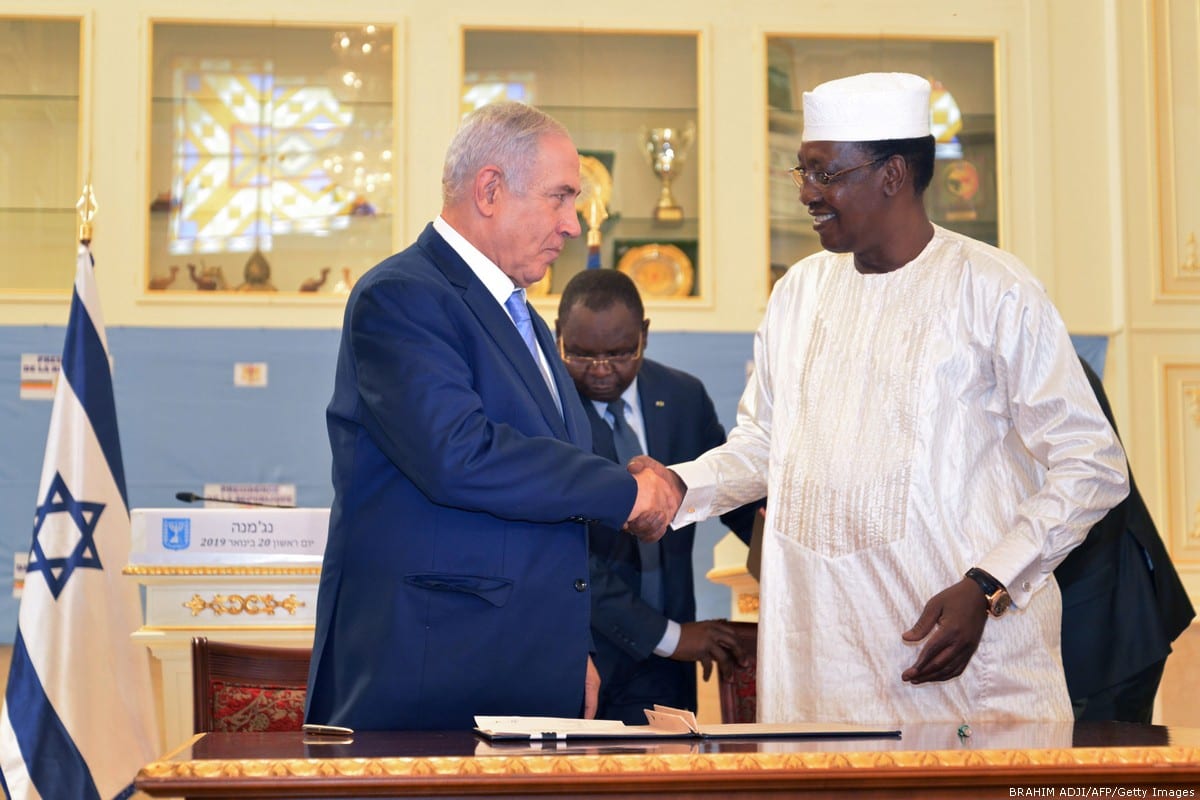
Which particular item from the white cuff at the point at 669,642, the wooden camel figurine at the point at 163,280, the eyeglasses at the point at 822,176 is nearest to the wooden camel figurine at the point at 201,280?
the wooden camel figurine at the point at 163,280

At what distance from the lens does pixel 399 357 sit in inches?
78.5

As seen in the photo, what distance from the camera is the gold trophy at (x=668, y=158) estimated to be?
20.7ft

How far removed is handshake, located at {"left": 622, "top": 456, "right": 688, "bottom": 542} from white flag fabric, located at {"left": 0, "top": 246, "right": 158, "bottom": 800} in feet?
6.96

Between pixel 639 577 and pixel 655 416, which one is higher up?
pixel 655 416

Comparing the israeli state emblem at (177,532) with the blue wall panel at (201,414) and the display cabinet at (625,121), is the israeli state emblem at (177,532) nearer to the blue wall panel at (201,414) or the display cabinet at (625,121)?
the blue wall panel at (201,414)

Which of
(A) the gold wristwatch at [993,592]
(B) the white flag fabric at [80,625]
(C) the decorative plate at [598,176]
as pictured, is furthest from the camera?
(C) the decorative plate at [598,176]

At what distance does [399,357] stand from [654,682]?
1379mm

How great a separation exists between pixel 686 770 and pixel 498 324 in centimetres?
90

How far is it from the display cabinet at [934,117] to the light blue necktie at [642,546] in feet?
10.5

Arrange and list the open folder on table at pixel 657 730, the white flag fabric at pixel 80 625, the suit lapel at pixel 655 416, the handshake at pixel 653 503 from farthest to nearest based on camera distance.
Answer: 1. the white flag fabric at pixel 80 625
2. the suit lapel at pixel 655 416
3. the handshake at pixel 653 503
4. the open folder on table at pixel 657 730

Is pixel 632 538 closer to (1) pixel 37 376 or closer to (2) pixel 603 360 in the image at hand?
(2) pixel 603 360

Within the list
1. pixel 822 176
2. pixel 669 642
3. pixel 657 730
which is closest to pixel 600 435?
pixel 669 642

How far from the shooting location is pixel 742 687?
2.99 meters

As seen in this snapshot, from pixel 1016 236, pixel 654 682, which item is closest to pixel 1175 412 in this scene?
pixel 1016 236
